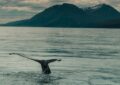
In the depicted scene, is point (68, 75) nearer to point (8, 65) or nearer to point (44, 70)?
point (44, 70)

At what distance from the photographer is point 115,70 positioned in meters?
53.2

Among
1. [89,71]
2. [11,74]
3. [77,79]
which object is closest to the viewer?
[77,79]

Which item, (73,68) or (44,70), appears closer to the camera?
(44,70)

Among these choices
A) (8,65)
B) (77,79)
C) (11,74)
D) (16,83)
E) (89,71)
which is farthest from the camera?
(8,65)

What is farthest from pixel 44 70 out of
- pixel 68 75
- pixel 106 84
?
pixel 106 84

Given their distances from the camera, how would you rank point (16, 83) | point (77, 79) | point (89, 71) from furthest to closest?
point (89, 71)
point (77, 79)
point (16, 83)

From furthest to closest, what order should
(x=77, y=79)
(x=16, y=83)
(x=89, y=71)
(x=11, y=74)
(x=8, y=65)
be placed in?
(x=8, y=65)
(x=89, y=71)
(x=11, y=74)
(x=77, y=79)
(x=16, y=83)

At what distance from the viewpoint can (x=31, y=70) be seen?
5328 cm

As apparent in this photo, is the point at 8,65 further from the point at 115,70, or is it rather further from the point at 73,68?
the point at 115,70

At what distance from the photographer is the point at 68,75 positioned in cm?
4825

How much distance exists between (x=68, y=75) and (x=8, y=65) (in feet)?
39.1

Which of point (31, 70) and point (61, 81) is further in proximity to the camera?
point (31, 70)

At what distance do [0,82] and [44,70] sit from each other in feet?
27.7

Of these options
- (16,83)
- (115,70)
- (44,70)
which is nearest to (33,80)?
(16,83)
